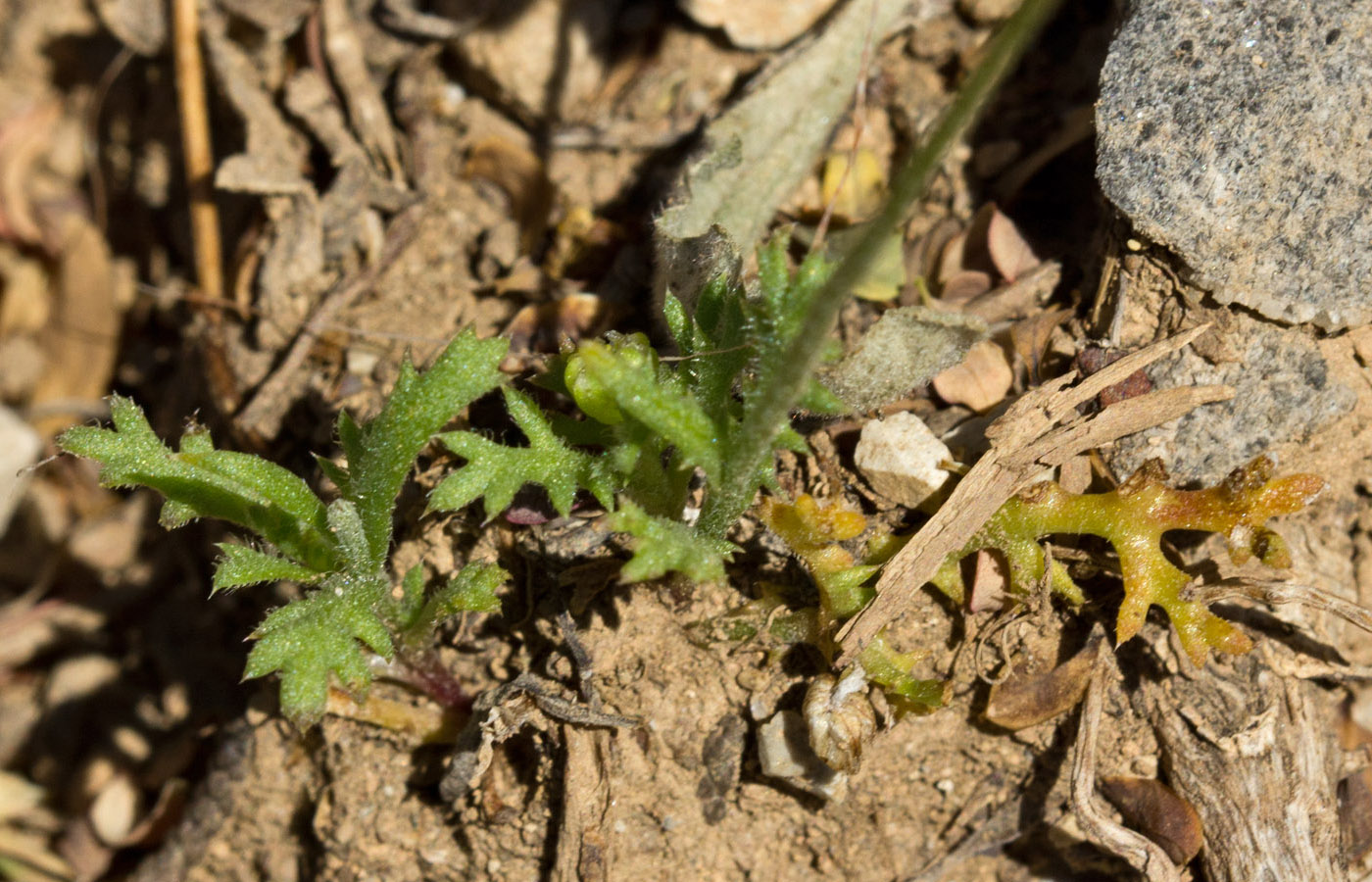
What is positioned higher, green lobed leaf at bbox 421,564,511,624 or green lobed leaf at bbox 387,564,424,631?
green lobed leaf at bbox 421,564,511,624

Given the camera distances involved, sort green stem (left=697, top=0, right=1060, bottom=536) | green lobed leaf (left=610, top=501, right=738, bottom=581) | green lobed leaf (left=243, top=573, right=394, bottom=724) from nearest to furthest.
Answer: green stem (left=697, top=0, right=1060, bottom=536), green lobed leaf (left=610, top=501, right=738, bottom=581), green lobed leaf (left=243, top=573, right=394, bottom=724)

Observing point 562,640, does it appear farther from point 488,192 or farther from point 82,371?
point 82,371

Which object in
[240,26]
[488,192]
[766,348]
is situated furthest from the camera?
[240,26]

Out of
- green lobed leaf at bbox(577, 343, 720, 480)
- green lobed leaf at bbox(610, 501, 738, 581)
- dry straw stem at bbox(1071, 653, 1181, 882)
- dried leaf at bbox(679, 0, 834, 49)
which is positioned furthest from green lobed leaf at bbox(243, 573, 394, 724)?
dried leaf at bbox(679, 0, 834, 49)

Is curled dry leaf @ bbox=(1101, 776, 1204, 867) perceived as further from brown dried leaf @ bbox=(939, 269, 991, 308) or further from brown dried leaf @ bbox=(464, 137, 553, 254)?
brown dried leaf @ bbox=(464, 137, 553, 254)

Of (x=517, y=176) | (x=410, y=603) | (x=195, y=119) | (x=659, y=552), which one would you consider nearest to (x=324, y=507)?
(x=410, y=603)

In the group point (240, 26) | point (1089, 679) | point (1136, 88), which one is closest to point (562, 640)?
point (1089, 679)

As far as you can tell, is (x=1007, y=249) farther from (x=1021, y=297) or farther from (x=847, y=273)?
(x=847, y=273)

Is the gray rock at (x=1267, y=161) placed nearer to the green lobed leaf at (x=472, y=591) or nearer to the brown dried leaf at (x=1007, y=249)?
the brown dried leaf at (x=1007, y=249)
